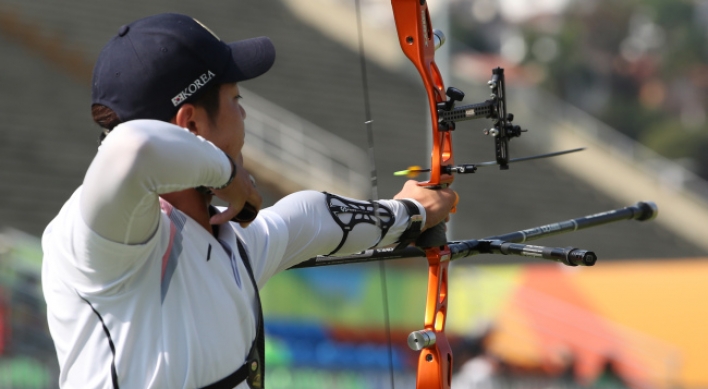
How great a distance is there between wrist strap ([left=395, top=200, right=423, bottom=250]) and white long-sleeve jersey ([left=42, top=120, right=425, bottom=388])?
0.59 m

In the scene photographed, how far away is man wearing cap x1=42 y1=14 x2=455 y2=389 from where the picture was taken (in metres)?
1.66

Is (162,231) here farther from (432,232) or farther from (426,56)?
(426,56)

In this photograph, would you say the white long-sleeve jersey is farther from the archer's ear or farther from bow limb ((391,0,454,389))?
bow limb ((391,0,454,389))

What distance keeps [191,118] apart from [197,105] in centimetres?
3

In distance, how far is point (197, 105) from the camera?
1.94m

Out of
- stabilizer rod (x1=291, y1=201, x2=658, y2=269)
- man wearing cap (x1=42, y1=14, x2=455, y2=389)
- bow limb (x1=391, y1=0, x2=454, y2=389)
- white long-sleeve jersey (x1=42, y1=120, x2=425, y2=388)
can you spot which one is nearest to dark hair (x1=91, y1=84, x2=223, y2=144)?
man wearing cap (x1=42, y1=14, x2=455, y2=389)

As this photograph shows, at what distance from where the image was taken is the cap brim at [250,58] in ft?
6.54

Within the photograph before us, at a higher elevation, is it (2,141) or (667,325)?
(2,141)

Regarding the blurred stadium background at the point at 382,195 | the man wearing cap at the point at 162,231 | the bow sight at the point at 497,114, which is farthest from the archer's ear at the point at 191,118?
the blurred stadium background at the point at 382,195

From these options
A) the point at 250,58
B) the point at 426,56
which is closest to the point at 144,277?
the point at 250,58

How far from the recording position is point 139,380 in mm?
1749

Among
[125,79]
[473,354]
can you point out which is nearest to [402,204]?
[125,79]

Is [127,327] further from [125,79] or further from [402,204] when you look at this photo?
[402,204]

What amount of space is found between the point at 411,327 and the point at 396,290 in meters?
0.30
